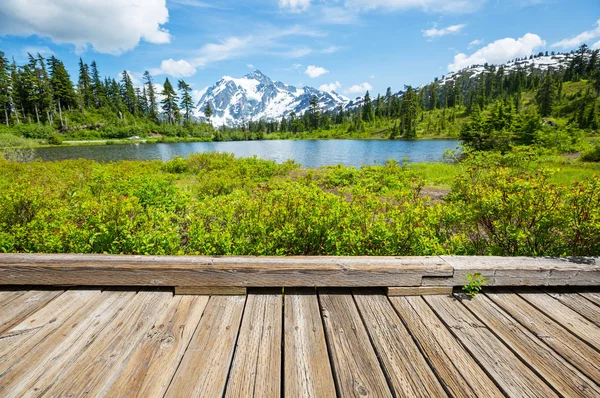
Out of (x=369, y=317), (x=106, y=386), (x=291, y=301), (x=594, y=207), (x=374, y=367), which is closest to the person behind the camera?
(x=106, y=386)

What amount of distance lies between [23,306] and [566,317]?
4542 millimetres

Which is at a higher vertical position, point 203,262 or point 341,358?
point 203,262

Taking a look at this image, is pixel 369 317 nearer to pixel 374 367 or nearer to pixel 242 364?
pixel 374 367

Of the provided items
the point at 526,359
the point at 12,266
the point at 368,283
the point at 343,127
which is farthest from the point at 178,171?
the point at 343,127

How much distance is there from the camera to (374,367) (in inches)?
70.2

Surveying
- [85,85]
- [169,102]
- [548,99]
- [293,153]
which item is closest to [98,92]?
[85,85]

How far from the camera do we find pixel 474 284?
2.59 meters

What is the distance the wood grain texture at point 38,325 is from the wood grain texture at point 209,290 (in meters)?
0.73

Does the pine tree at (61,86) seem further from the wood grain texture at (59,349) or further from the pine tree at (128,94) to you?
the wood grain texture at (59,349)

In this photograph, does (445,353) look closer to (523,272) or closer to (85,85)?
(523,272)

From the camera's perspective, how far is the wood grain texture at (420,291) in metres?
2.57

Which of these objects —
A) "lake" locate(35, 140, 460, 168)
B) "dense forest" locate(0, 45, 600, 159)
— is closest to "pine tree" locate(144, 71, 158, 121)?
"dense forest" locate(0, 45, 600, 159)

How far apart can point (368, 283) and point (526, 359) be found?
3.85ft

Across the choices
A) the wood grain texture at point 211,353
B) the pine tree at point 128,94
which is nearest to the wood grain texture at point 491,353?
the wood grain texture at point 211,353
